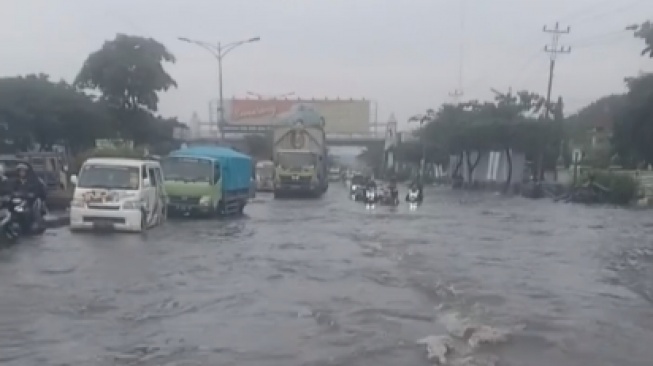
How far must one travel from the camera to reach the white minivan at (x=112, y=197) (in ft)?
76.3

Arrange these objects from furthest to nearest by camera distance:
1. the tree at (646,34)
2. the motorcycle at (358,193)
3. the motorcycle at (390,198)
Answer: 1. the motorcycle at (358,193)
2. the motorcycle at (390,198)
3. the tree at (646,34)

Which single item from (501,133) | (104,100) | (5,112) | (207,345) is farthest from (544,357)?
(501,133)

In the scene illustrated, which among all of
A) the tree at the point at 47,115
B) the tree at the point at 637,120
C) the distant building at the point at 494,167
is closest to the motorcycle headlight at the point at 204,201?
the tree at the point at 47,115

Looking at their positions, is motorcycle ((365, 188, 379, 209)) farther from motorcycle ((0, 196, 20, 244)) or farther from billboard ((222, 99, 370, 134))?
billboard ((222, 99, 370, 134))

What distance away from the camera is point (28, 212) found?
70.9 ft

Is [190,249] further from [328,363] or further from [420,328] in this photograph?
[328,363]

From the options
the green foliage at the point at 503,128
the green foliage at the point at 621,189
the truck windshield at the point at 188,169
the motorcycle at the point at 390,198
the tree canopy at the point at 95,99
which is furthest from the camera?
the green foliage at the point at 503,128

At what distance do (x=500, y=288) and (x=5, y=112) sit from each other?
1371 inches

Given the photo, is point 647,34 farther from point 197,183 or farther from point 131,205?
point 131,205

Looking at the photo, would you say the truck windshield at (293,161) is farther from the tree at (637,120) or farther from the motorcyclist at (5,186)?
the motorcyclist at (5,186)

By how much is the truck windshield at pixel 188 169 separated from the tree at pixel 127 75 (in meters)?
22.8

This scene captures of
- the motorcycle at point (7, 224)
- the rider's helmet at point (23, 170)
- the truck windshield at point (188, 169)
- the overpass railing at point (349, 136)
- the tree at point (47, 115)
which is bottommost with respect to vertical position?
the overpass railing at point (349, 136)

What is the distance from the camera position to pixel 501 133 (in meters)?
78.0

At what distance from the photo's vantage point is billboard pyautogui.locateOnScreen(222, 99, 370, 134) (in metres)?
106
